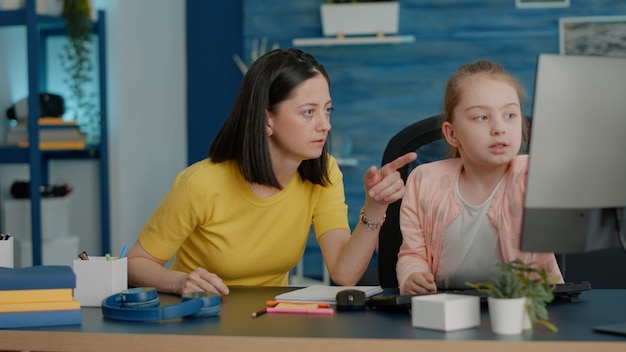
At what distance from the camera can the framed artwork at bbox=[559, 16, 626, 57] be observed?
4559 millimetres

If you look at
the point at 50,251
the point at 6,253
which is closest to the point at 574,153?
the point at 6,253

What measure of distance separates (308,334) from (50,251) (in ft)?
9.72

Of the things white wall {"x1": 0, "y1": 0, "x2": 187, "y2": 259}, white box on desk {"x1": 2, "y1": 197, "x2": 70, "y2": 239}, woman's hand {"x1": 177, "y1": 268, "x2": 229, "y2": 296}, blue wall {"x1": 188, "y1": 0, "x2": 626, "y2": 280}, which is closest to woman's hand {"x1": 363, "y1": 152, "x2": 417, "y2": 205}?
woman's hand {"x1": 177, "y1": 268, "x2": 229, "y2": 296}

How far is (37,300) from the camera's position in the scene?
4.77 ft

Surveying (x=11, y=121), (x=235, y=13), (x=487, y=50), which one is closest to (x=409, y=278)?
(x=11, y=121)

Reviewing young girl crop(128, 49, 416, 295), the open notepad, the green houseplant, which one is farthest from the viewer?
the green houseplant

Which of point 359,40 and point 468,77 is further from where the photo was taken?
point 359,40

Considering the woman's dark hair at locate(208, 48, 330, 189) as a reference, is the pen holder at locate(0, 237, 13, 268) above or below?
below

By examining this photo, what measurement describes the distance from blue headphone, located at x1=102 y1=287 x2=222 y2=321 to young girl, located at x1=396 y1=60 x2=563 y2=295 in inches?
15.5

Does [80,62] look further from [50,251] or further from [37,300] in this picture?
[37,300]

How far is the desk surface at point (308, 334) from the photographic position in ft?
4.16

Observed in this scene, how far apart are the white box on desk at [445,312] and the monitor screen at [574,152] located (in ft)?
0.39

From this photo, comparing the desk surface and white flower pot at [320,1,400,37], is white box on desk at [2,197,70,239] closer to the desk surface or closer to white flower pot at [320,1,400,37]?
white flower pot at [320,1,400,37]

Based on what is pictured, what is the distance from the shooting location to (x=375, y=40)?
15.3 ft
